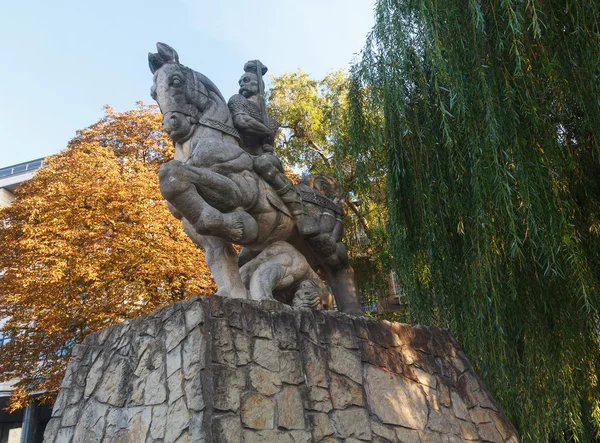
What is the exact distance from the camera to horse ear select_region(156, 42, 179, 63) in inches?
200

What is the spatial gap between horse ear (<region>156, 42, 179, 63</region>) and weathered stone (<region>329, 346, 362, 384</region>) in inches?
113

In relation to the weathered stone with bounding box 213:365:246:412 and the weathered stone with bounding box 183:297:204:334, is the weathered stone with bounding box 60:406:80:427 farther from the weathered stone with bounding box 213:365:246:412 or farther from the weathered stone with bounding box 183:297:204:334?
the weathered stone with bounding box 213:365:246:412

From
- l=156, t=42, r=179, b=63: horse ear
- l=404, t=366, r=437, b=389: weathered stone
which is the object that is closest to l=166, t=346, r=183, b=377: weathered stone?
l=404, t=366, r=437, b=389: weathered stone

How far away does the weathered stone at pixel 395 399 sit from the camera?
14.9 ft

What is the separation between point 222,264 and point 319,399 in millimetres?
1305

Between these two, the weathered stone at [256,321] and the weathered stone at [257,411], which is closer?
the weathered stone at [257,411]

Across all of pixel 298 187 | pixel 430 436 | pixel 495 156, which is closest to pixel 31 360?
pixel 298 187

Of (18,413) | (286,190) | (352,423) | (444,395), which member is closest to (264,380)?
(352,423)

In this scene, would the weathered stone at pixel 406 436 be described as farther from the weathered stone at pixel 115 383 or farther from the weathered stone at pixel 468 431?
the weathered stone at pixel 115 383

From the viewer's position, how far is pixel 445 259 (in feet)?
18.6

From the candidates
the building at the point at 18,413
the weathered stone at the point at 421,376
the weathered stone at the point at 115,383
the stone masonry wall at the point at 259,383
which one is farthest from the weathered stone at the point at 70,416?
the building at the point at 18,413

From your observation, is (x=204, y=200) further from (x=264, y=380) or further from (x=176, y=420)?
(x=176, y=420)

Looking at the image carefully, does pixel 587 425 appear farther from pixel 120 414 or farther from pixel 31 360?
pixel 31 360

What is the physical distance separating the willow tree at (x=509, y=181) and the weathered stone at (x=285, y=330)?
161 cm
